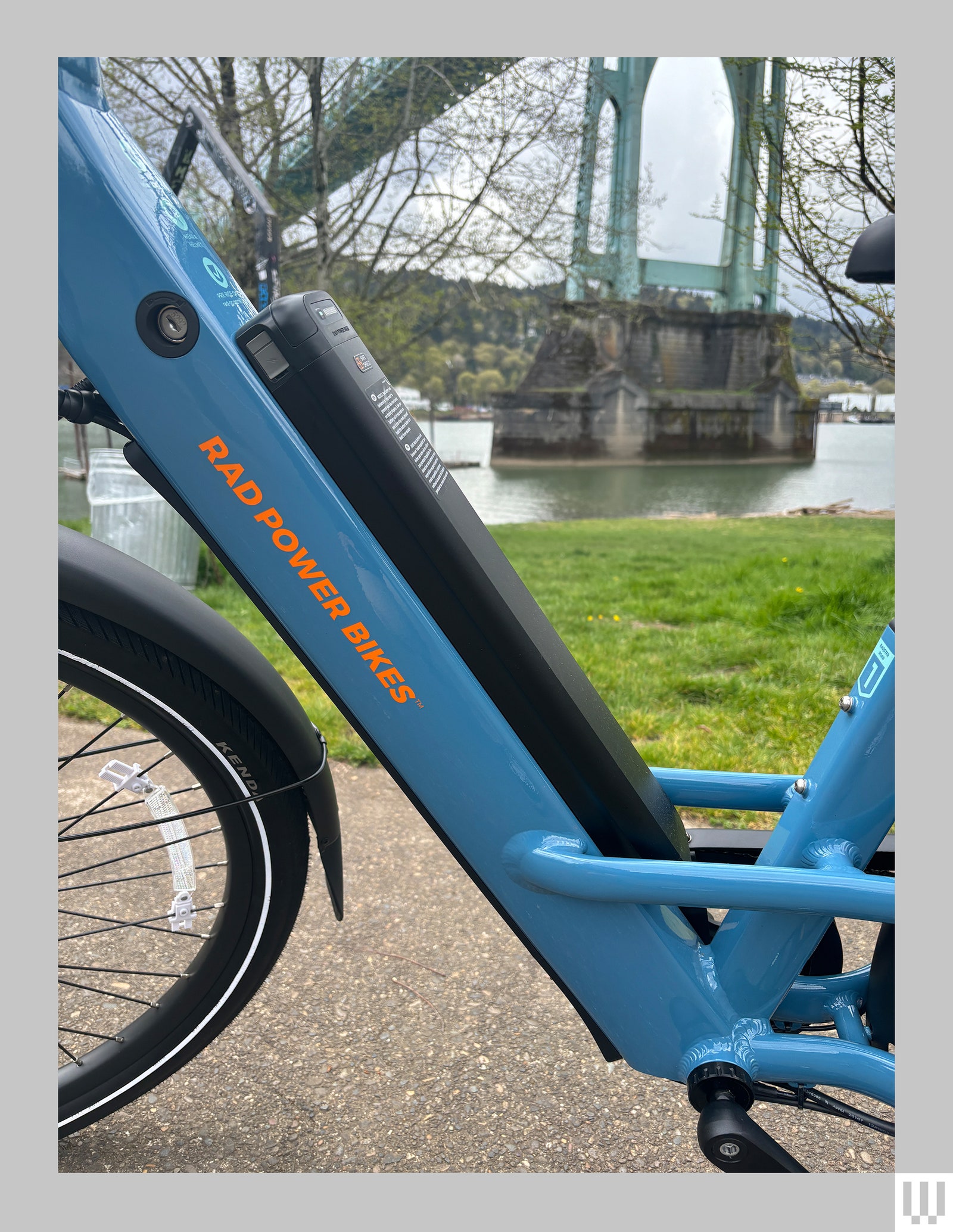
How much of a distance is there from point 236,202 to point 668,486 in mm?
26550

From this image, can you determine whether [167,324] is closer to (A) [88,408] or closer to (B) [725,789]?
(A) [88,408]

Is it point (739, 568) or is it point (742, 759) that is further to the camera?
point (739, 568)

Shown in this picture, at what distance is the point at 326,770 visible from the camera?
129cm

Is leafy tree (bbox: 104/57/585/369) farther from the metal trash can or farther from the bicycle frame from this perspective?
the bicycle frame

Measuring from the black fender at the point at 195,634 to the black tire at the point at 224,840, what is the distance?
0.06 ft

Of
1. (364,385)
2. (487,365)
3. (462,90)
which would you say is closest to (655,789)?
(364,385)

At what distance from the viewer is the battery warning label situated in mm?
1042

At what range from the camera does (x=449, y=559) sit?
42.0 inches

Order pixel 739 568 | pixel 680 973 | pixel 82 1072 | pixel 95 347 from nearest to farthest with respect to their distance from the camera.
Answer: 1. pixel 95 347
2. pixel 680 973
3. pixel 82 1072
4. pixel 739 568

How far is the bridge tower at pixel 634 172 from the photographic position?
211 inches

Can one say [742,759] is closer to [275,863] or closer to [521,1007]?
[521,1007]

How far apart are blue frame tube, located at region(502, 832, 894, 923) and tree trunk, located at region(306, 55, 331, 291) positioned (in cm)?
579

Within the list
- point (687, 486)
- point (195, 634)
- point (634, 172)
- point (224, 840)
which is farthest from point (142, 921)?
point (687, 486)

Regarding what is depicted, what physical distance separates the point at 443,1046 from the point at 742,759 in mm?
1588
